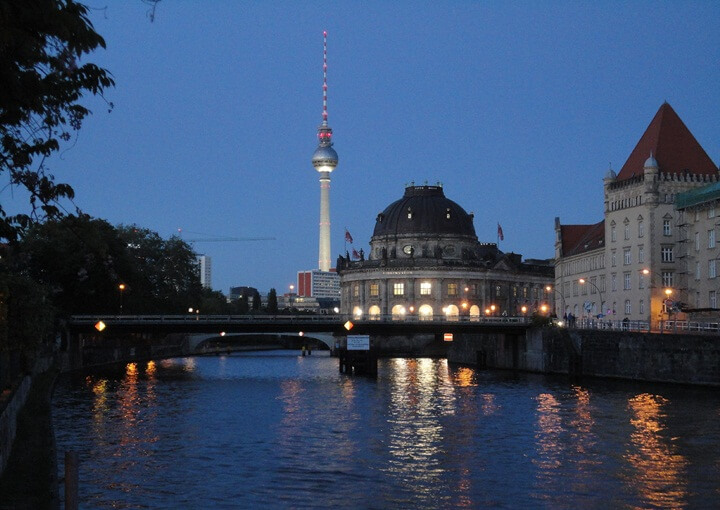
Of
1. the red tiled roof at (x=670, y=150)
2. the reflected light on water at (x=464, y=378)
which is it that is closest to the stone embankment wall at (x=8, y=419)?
the reflected light on water at (x=464, y=378)

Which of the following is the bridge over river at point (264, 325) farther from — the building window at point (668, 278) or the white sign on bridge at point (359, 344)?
the building window at point (668, 278)

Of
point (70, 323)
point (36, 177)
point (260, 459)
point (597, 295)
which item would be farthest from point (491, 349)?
point (36, 177)

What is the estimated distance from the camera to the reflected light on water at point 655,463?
3438cm

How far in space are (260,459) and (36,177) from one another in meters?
26.3

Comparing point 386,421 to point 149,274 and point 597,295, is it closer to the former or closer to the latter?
point 597,295

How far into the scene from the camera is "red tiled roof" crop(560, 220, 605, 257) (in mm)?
136575

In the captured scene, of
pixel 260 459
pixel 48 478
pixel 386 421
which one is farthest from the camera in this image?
pixel 386 421

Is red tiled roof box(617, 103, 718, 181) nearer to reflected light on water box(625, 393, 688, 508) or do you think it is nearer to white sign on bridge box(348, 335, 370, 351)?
white sign on bridge box(348, 335, 370, 351)

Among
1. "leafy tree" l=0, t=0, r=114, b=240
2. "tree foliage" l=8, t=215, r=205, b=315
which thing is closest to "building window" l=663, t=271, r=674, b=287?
"tree foliage" l=8, t=215, r=205, b=315

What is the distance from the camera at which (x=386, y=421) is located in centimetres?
5856

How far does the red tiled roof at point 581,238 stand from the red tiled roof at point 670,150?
A: 1425 centimetres

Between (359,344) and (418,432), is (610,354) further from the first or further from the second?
(418,432)

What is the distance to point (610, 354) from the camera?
304 feet

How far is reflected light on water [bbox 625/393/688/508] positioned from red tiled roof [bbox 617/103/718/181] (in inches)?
2422
